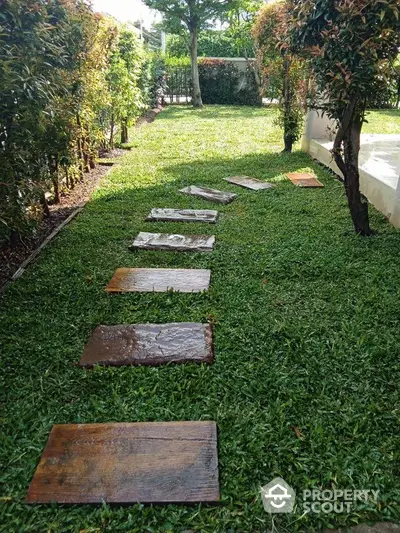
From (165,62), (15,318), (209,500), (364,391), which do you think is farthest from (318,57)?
(165,62)

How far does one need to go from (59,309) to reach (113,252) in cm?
101

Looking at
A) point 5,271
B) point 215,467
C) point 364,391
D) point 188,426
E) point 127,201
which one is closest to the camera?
point 215,467

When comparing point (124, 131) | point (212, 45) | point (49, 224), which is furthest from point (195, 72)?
point (49, 224)

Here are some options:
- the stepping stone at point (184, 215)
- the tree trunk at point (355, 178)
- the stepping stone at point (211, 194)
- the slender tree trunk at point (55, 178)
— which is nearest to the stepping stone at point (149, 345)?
the stepping stone at point (184, 215)

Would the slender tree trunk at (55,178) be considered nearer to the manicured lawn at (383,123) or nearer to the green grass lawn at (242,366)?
the green grass lawn at (242,366)

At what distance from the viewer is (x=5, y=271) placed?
11.1 ft

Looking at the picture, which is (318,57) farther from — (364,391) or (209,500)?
(209,500)

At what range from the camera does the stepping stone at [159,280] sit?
3115 millimetres

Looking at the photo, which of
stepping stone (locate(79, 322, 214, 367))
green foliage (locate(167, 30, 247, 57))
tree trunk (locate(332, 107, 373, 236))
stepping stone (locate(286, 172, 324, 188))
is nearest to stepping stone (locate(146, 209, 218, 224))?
tree trunk (locate(332, 107, 373, 236))

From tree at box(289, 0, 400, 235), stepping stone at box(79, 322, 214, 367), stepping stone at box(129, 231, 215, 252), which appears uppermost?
tree at box(289, 0, 400, 235)

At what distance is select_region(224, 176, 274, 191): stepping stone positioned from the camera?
5708mm

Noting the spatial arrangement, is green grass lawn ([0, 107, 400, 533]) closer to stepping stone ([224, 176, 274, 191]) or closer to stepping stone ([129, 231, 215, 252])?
stepping stone ([129, 231, 215, 252])

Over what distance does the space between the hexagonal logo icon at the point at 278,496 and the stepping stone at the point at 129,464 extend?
19 centimetres

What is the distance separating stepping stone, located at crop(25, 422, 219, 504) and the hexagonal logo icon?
19cm
